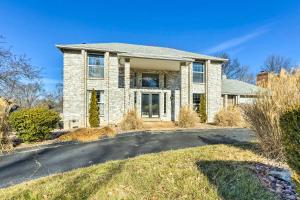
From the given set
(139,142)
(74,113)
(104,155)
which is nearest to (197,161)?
(104,155)

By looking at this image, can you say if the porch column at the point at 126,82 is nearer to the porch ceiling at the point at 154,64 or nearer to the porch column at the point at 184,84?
the porch ceiling at the point at 154,64

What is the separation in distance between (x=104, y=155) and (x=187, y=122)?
30.9 ft

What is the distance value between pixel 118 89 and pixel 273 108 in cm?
1465

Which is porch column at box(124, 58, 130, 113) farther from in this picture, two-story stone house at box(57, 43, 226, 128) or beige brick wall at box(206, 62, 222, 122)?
beige brick wall at box(206, 62, 222, 122)

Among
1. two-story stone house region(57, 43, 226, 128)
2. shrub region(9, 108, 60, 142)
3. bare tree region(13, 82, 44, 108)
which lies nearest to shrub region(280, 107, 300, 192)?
shrub region(9, 108, 60, 142)

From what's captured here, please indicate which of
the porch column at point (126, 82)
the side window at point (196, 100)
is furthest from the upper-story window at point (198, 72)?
the porch column at point (126, 82)

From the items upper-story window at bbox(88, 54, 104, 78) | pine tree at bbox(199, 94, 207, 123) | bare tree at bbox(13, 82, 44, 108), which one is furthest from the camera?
bare tree at bbox(13, 82, 44, 108)

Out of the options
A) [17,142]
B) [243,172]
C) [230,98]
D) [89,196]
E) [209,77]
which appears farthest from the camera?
[230,98]

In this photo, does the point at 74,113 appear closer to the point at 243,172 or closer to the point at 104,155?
the point at 104,155

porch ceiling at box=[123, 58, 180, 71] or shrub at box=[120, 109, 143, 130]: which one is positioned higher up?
porch ceiling at box=[123, 58, 180, 71]

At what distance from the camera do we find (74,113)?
18.5m

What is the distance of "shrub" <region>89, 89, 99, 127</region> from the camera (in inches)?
691

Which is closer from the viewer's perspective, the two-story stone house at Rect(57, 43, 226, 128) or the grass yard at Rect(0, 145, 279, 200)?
the grass yard at Rect(0, 145, 279, 200)

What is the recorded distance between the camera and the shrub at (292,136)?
118 inches
